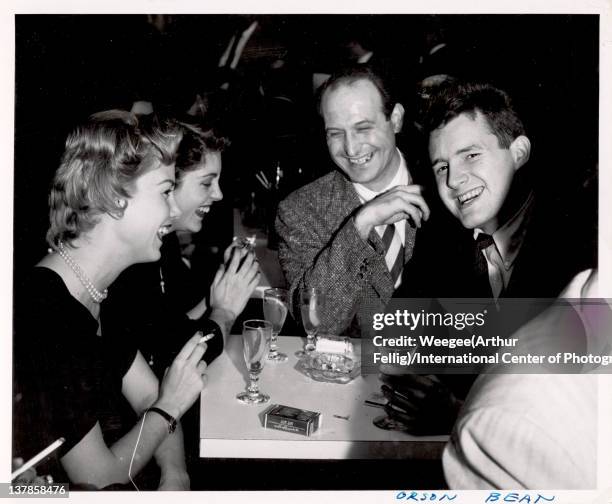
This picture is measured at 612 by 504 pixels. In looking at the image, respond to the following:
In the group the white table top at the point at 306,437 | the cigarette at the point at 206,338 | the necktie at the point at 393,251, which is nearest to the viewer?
the white table top at the point at 306,437

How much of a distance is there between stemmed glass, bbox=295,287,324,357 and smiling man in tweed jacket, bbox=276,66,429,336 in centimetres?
3

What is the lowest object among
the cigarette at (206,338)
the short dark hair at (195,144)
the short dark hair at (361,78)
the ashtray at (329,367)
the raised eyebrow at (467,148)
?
the ashtray at (329,367)

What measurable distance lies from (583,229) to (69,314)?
1.05 metres

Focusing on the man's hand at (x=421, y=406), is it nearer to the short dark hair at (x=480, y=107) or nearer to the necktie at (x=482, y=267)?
the necktie at (x=482, y=267)

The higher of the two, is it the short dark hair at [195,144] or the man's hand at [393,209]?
the short dark hair at [195,144]

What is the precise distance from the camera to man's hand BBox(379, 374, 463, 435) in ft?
3.31

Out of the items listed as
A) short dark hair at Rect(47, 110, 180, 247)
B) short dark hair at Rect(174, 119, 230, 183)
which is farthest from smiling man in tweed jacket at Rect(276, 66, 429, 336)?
short dark hair at Rect(47, 110, 180, 247)

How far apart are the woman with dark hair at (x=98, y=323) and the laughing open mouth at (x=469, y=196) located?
2.05 ft

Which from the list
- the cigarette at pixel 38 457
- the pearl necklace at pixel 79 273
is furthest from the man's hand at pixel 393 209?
the cigarette at pixel 38 457

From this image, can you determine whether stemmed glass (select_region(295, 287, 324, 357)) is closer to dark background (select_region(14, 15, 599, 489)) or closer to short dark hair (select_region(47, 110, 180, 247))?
dark background (select_region(14, 15, 599, 489))

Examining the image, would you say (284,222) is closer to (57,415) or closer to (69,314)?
(69,314)

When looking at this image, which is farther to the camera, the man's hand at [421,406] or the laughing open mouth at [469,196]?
the laughing open mouth at [469,196]

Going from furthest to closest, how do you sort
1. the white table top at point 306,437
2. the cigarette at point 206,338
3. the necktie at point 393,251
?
the necktie at point 393,251 → the cigarette at point 206,338 → the white table top at point 306,437

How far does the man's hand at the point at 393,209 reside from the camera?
127cm
